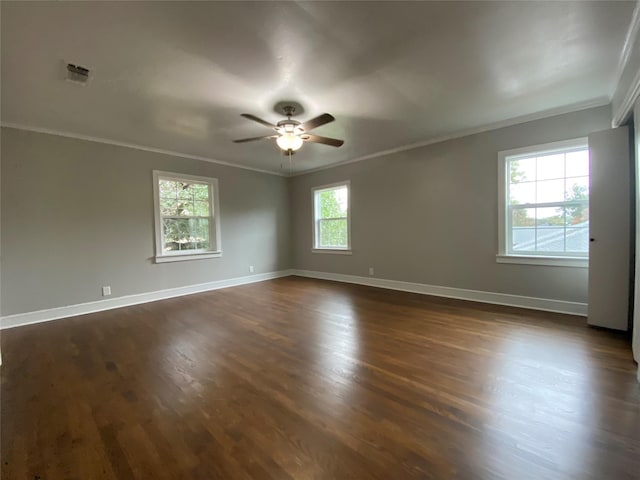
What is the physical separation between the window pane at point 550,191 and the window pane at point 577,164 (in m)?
0.15

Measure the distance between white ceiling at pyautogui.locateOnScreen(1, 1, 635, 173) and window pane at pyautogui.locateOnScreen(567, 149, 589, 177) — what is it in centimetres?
60

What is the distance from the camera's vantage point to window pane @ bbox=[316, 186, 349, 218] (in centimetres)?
596

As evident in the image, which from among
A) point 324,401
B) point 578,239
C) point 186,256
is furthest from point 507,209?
point 186,256

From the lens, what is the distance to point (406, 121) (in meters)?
3.68

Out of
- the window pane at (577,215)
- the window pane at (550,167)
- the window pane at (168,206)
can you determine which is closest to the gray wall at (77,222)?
the window pane at (168,206)

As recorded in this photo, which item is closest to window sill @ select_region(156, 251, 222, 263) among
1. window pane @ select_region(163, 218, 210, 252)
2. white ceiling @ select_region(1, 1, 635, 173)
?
window pane @ select_region(163, 218, 210, 252)

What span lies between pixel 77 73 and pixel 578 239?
560cm

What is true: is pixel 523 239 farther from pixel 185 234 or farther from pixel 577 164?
pixel 185 234

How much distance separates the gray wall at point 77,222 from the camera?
349cm

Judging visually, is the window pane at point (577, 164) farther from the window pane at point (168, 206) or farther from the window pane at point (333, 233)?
the window pane at point (168, 206)

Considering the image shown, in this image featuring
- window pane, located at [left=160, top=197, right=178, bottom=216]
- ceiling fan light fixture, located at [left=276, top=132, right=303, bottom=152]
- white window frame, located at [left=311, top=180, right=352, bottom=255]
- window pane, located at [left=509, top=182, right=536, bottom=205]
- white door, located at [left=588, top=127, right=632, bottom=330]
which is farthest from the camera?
white window frame, located at [left=311, top=180, right=352, bottom=255]

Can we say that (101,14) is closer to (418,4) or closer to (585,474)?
(418,4)

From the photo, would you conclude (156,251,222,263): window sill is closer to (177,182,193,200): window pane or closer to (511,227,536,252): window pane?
(177,182,193,200): window pane

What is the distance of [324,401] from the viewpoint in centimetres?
181
